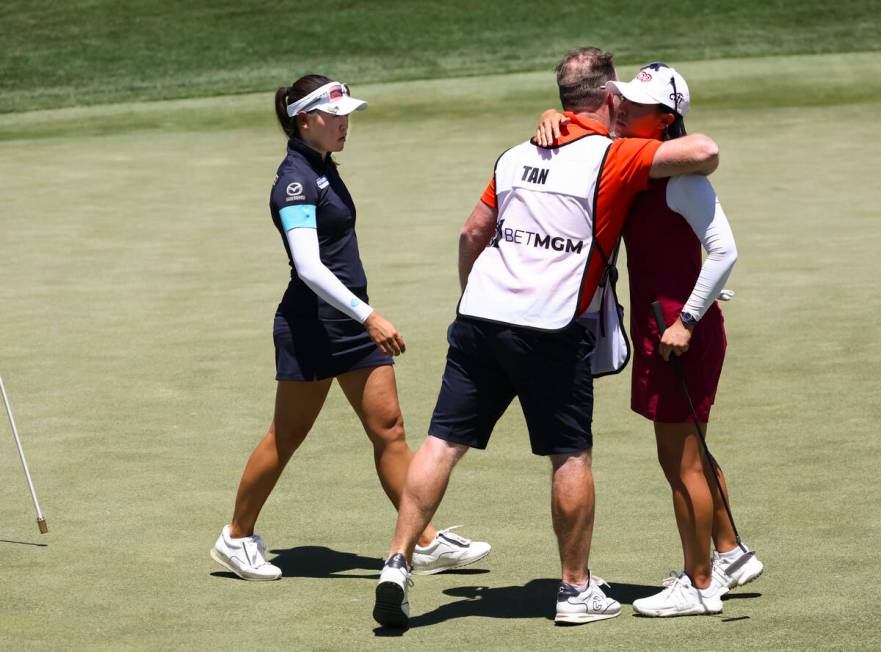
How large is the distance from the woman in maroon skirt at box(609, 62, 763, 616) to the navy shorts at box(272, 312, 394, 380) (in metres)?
1.10

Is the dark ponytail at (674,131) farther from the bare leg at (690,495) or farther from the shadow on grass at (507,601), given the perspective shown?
the shadow on grass at (507,601)

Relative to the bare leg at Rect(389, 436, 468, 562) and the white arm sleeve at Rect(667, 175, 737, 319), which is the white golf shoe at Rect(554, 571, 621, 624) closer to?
the bare leg at Rect(389, 436, 468, 562)

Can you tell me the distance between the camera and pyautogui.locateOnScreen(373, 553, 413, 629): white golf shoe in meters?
5.52

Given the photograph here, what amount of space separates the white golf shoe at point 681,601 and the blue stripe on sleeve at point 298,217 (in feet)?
6.01

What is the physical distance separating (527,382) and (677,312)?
1.88 ft

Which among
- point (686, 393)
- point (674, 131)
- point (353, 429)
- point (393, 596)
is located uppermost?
point (674, 131)

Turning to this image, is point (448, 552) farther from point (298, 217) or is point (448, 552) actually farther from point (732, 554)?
point (298, 217)

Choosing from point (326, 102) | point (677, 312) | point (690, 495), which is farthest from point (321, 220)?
point (690, 495)

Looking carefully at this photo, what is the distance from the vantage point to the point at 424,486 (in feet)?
19.0

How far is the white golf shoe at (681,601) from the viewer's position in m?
5.75

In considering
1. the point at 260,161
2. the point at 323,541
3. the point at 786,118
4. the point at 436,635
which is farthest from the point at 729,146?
the point at 436,635

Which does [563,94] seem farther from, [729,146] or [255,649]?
[729,146]

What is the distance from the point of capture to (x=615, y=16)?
2798cm

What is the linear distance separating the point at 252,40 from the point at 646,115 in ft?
72.9
